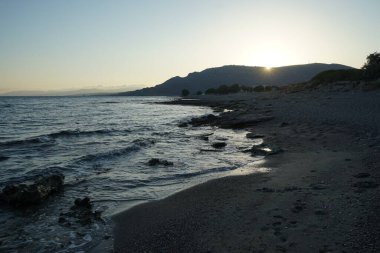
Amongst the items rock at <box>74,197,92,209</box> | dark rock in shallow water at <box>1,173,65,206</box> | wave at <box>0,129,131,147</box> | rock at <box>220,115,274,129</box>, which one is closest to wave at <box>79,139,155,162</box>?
dark rock in shallow water at <box>1,173,65,206</box>

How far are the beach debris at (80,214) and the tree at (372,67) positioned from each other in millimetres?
55759

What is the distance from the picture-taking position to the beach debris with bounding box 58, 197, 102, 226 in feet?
29.2

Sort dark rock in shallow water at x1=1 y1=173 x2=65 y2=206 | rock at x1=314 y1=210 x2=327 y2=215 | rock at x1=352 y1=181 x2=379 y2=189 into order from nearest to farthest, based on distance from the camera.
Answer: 1. rock at x1=314 y1=210 x2=327 y2=215
2. rock at x1=352 y1=181 x2=379 y2=189
3. dark rock in shallow water at x1=1 y1=173 x2=65 y2=206

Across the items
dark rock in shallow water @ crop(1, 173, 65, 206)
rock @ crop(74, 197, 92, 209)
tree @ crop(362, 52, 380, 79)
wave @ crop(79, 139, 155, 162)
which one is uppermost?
tree @ crop(362, 52, 380, 79)

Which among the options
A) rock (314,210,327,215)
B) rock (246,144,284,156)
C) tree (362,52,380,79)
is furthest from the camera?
tree (362,52,380,79)

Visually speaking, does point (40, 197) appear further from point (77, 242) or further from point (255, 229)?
point (255, 229)

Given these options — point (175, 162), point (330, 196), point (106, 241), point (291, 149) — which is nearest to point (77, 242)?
point (106, 241)

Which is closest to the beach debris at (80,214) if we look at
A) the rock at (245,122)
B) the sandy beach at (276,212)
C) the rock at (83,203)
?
the rock at (83,203)

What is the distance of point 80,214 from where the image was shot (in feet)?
31.0

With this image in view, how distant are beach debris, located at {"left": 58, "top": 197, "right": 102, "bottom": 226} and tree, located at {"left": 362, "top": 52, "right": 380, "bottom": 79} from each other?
55759 millimetres

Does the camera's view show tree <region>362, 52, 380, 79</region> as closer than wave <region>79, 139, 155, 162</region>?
No

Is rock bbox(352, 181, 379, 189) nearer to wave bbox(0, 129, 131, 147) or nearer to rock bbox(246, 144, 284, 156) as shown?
rock bbox(246, 144, 284, 156)

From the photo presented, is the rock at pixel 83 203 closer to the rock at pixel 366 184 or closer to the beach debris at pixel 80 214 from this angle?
the beach debris at pixel 80 214

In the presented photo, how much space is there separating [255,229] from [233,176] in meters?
5.72
